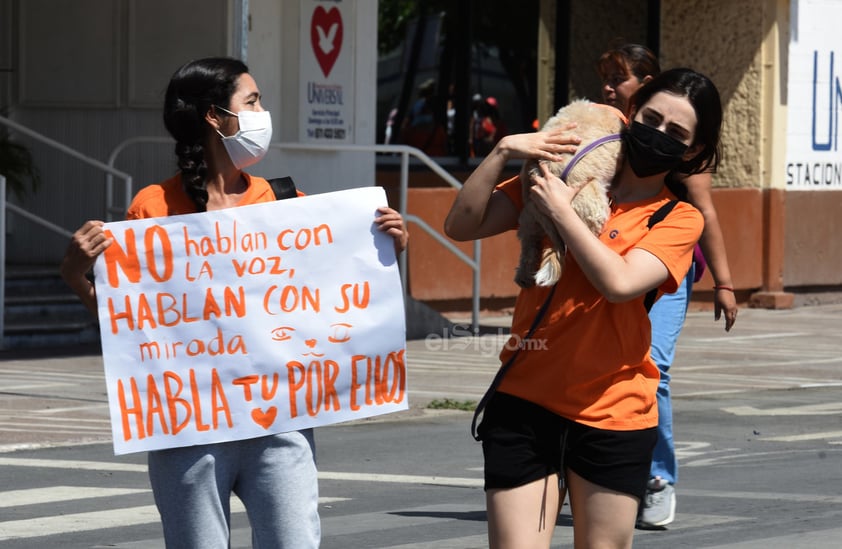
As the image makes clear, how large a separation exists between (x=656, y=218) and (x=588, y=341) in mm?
374

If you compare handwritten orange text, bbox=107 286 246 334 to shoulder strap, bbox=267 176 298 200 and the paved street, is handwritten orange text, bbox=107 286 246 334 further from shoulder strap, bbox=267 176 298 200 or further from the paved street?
the paved street

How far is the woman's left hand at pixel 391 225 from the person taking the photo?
4555 mm

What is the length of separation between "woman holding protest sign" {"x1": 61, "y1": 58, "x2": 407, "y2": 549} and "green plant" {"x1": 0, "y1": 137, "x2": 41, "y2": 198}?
11669 mm

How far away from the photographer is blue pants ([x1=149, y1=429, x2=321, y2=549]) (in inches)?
164

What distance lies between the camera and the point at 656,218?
173 inches

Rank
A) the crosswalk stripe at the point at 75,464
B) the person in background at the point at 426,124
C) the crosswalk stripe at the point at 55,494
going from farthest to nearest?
the person in background at the point at 426,124
the crosswalk stripe at the point at 75,464
the crosswalk stripe at the point at 55,494

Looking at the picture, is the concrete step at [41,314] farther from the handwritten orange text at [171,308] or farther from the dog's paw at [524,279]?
the dog's paw at [524,279]

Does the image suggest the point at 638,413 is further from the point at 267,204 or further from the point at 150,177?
the point at 150,177

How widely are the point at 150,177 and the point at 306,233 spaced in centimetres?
1219

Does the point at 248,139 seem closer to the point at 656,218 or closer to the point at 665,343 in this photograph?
the point at 656,218

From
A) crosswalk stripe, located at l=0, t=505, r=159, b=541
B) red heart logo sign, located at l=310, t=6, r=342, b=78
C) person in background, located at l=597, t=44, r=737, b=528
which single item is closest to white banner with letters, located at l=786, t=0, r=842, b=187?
red heart logo sign, located at l=310, t=6, r=342, b=78

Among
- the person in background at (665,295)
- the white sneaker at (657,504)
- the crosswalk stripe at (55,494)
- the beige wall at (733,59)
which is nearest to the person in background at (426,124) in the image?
the beige wall at (733,59)

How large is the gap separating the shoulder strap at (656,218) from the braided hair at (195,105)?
1.12 meters

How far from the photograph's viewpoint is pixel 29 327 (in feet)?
46.6
